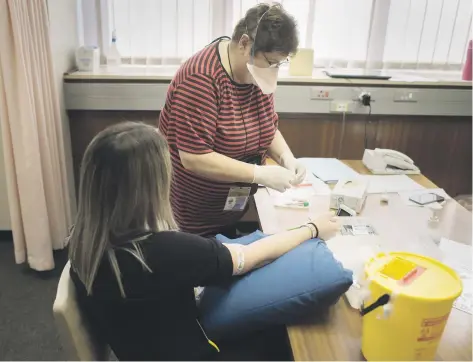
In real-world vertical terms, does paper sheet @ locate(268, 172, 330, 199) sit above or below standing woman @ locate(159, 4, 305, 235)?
below

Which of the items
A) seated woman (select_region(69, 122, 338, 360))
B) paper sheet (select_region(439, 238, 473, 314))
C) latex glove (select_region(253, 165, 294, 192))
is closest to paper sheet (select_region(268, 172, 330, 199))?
latex glove (select_region(253, 165, 294, 192))

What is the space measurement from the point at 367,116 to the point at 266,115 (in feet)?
4.65

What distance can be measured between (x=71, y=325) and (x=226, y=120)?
2.53 ft

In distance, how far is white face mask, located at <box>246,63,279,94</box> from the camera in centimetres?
142

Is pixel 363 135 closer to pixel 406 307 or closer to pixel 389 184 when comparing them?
pixel 389 184

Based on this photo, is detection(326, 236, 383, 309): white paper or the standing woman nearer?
detection(326, 236, 383, 309): white paper

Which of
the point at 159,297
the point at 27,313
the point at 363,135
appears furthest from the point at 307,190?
the point at 27,313

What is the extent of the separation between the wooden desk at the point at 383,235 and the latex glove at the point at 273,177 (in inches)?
4.6

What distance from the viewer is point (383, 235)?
1421mm

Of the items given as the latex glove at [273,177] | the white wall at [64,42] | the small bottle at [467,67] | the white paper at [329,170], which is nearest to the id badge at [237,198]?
the latex glove at [273,177]

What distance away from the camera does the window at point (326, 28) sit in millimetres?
2611

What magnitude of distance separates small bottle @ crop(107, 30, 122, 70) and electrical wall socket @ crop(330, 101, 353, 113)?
53.3 inches

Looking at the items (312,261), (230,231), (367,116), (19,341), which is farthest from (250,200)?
(367,116)

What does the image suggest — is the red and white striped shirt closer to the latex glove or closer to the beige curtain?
the latex glove
